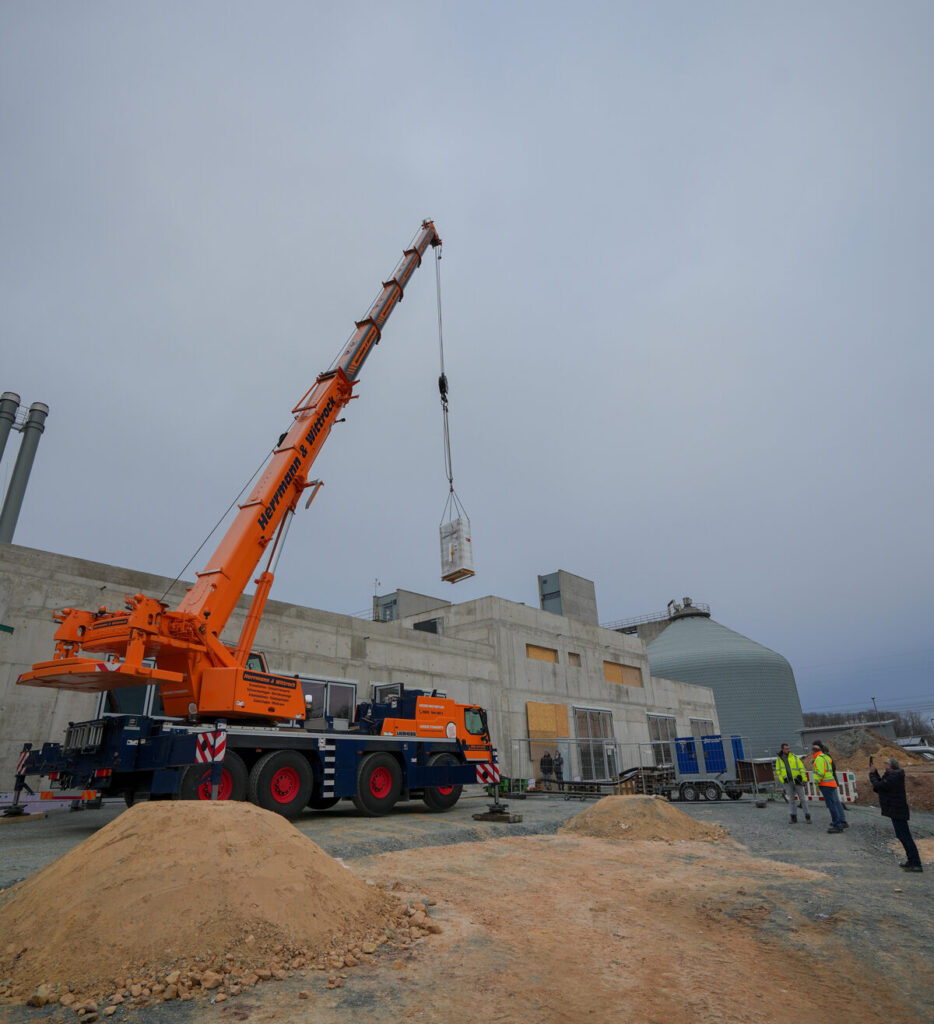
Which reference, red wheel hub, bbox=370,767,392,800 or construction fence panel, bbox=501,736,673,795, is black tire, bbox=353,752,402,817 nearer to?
red wheel hub, bbox=370,767,392,800

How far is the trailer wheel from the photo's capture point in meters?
15.8

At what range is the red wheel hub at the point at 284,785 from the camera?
12227 mm

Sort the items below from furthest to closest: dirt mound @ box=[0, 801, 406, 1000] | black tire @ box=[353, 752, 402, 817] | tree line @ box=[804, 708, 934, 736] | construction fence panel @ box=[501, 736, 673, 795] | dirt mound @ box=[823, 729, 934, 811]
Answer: tree line @ box=[804, 708, 934, 736] < dirt mound @ box=[823, 729, 934, 811] < construction fence panel @ box=[501, 736, 673, 795] < black tire @ box=[353, 752, 402, 817] < dirt mound @ box=[0, 801, 406, 1000]

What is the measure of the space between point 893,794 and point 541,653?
22.8 meters

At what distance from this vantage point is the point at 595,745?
1278 inches

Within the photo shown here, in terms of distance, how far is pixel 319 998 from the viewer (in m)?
4.60

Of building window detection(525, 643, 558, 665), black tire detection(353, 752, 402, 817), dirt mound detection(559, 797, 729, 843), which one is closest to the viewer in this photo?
dirt mound detection(559, 797, 729, 843)

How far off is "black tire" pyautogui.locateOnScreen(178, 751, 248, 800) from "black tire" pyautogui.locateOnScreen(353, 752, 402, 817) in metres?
2.85

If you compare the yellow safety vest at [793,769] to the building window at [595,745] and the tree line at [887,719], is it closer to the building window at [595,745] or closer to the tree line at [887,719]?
the building window at [595,745]

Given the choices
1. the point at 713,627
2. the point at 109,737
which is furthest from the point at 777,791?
the point at 713,627

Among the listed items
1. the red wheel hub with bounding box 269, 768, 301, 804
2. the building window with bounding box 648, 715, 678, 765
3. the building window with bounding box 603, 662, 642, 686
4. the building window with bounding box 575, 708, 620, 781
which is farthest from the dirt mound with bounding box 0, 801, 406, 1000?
the building window with bounding box 648, 715, 678, 765

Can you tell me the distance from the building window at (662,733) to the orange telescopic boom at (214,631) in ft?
96.6

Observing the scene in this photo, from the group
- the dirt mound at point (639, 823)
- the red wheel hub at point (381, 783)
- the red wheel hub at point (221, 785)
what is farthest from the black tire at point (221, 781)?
the dirt mound at point (639, 823)

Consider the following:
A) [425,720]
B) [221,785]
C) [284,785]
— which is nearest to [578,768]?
[425,720]
